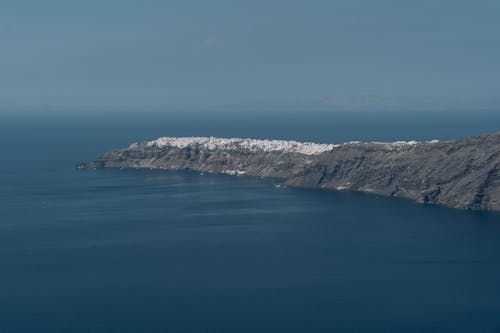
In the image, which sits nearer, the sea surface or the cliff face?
the sea surface

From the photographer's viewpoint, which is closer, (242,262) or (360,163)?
(242,262)

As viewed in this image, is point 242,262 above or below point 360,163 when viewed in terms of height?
below

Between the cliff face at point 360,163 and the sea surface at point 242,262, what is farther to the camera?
the cliff face at point 360,163

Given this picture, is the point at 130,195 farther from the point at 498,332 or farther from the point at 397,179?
the point at 498,332

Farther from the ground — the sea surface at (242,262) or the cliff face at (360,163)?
the cliff face at (360,163)
